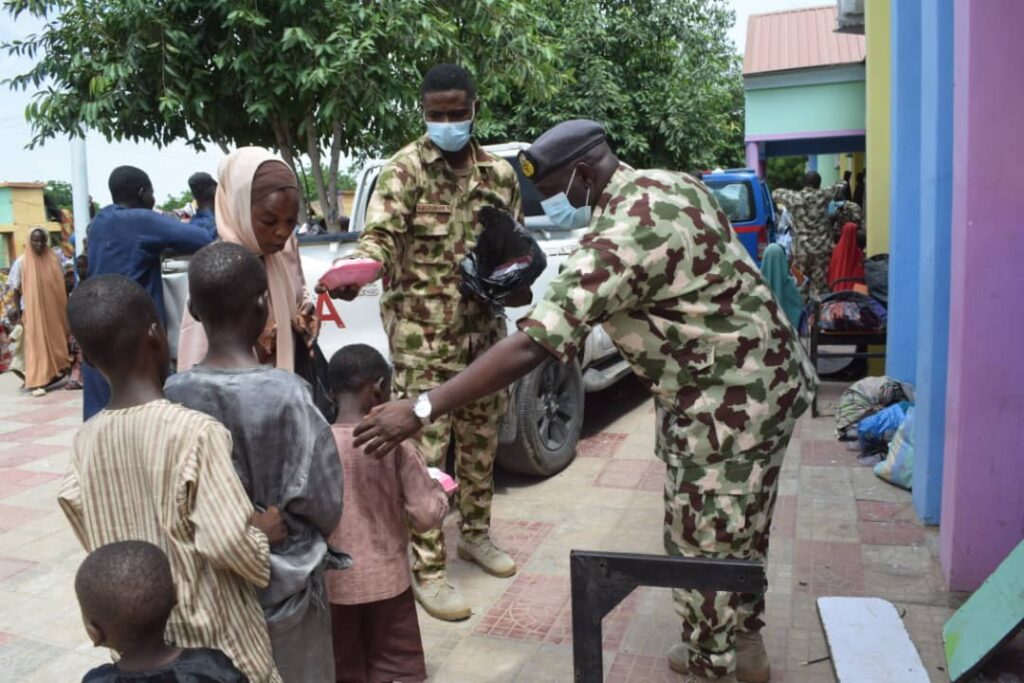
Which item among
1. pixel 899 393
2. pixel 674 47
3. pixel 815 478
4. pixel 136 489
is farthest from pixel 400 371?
pixel 674 47

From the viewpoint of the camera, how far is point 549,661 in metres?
3.09

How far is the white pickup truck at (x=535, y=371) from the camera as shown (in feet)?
14.1

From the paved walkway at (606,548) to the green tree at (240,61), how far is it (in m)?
3.21

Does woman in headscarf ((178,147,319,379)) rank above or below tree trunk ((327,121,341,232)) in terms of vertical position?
below

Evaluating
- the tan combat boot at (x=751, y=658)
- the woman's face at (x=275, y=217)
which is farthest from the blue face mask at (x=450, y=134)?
the tan combat boot at (x=751, y=658)

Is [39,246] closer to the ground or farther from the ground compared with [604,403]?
farther from the ground

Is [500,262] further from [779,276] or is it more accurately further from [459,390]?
[779,276]

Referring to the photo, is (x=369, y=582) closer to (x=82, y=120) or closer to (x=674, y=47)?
(x=82, y=120)

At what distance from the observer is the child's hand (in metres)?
1.91

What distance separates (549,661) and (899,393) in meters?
3.51

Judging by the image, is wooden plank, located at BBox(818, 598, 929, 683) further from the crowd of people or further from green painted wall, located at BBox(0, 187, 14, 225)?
green painted wall, located at BBox(0, 187, 14, 225)

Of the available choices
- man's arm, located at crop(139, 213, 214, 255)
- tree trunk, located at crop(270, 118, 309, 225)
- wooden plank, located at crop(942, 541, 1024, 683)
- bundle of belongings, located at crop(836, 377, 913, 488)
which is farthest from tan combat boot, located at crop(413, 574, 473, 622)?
tree trunk, located at crop(270, 118, 309, 225)

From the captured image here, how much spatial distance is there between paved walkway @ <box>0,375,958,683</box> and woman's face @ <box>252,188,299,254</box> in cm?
157

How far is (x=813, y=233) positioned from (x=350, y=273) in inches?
371
